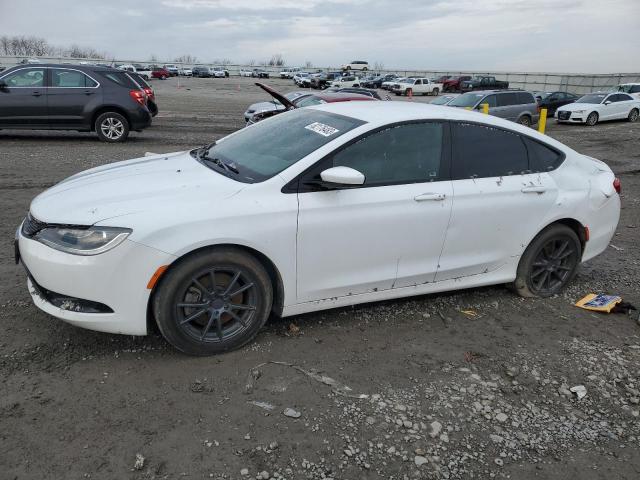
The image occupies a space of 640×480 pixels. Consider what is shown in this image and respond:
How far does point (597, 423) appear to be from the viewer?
2934 mm

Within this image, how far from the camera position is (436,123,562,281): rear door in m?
3.91

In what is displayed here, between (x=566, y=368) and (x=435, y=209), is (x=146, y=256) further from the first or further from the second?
(x=566, y=368)

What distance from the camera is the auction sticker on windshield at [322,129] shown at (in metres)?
3.69

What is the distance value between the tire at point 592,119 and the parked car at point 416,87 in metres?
25.1

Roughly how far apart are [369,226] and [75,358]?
2095mm

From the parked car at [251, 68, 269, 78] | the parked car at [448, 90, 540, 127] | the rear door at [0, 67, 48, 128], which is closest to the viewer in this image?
the rear door at [0, 67, 48, 128]

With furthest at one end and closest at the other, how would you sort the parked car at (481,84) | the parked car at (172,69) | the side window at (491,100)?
the parked car at (172,69) < the parked car at (481,84) < the side window at (491,100)

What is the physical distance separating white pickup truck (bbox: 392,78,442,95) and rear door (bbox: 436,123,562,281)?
4361cm

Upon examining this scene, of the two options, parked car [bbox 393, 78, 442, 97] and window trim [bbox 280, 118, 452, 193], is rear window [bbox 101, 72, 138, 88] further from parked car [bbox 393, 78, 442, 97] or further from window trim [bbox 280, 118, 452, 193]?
parked car [bbox 393, 78, 442, 97]

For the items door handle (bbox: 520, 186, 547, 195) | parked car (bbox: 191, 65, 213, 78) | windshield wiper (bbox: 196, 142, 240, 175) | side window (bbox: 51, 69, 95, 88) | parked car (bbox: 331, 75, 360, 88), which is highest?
parked car (bbox: 191, 65, 213, 78)

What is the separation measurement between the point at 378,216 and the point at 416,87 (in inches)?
1808

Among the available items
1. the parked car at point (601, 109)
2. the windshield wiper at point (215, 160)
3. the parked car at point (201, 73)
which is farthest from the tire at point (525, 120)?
the parked car at point (201, 73)

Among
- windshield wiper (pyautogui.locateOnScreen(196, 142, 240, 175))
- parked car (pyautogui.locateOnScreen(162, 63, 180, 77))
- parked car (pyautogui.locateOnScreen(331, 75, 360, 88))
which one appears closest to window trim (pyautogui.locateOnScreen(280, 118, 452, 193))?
windshield wiper (pyautogui.locateOnScreen(196, 142, 240, 175))

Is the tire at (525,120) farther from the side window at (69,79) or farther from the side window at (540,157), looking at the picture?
the side window at (540,157)
